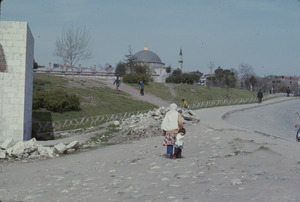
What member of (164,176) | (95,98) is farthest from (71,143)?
(95,98)

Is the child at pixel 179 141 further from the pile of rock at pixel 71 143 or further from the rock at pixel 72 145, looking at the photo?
the rock at pixel 72 145

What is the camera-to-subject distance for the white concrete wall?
14695mm

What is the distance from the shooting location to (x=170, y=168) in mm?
8867

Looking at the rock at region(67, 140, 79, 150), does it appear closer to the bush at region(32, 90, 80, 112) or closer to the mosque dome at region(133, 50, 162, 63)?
the bush at region(32, 90, 80, 112)

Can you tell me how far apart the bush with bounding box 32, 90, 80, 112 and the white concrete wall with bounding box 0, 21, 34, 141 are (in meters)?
10.9

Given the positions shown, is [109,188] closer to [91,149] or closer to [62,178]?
[62,178]

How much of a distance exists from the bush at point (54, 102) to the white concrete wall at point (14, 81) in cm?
1086

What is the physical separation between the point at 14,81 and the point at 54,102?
35.9 feet

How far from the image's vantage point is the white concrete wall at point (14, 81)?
14.7 meters

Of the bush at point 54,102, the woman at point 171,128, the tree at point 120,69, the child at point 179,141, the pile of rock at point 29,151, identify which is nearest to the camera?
the child at point 179,141

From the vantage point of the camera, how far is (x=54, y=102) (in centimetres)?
2567

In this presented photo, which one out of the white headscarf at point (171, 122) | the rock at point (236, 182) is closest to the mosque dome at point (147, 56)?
the white headscarf at point (171, 122)

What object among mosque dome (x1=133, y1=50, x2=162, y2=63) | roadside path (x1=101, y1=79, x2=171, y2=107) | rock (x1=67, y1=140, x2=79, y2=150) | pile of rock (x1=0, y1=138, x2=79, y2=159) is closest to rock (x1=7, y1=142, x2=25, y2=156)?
pile of rock (x1=0, y1=138, x2=79, y2=159)

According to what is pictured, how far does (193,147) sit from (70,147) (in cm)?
466
